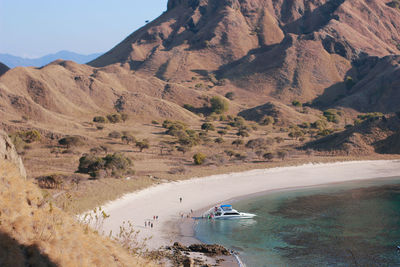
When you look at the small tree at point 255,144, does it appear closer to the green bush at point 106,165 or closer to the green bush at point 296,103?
the green bush at point 106,165

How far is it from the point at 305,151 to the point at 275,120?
43.9 meters

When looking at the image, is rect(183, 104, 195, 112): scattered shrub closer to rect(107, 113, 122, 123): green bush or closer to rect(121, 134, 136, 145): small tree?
rect(107, 113, 122, 123): green bush

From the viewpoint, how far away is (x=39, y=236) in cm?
1080

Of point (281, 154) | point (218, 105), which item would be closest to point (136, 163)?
point (281, 154)

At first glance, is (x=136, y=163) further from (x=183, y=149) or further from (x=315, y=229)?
(x=315, y=229)

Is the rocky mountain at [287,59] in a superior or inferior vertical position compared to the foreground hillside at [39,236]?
superior

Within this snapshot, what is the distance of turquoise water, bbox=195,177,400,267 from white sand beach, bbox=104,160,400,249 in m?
2.70

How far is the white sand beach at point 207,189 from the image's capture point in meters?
31.0

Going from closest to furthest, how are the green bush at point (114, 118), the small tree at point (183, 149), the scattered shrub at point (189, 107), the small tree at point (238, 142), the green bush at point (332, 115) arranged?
1. the small tree at point (183, 149)
2. the small tree at point (238, 142)
3. the green bush at point (114, 118)
4. the green bush at point (332, 115)
5. the scattered shrub at point (189, 107)

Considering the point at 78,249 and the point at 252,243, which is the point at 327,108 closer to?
the point at 252,243

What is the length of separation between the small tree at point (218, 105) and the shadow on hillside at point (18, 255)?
115159 mm

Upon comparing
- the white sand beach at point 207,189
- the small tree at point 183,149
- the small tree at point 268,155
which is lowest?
the white sand beach at point 207,189

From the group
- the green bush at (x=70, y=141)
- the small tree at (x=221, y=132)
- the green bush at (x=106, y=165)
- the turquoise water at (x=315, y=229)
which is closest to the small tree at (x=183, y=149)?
the green bush at (x=70, y=141)

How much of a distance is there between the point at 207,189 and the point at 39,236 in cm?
3406
